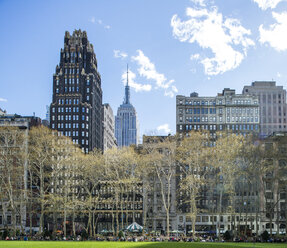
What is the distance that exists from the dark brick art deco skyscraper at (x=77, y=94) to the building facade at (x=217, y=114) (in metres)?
37.7

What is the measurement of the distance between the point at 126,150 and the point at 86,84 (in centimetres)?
7598

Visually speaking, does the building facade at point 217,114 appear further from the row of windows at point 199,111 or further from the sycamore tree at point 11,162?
the sycamore tree at point 11,162

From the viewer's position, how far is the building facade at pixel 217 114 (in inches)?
5994

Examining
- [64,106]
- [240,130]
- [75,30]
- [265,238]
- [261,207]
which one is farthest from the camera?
[75,30]

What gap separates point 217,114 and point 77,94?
54.0 m

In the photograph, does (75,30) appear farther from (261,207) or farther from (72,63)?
(261,207)

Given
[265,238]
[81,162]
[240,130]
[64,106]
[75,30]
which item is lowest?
[265,238]

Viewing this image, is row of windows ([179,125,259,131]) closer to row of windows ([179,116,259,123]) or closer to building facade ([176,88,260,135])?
building facade ([176,88,260,135])

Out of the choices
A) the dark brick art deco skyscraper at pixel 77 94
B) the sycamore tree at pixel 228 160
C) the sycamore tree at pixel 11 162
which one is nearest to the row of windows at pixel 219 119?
the dark brick art deco skyscraper at pixel 77 94

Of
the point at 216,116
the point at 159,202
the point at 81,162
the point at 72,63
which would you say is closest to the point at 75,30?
the point at 72,63

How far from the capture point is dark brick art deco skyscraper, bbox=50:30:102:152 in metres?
166

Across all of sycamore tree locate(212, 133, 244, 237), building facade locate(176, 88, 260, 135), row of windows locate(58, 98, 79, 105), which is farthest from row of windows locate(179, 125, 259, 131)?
sycamore tree locate(212, 133, 244, 237)

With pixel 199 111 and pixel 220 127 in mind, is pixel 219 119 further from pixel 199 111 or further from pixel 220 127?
pixel 199 111

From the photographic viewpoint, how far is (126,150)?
104938mm
